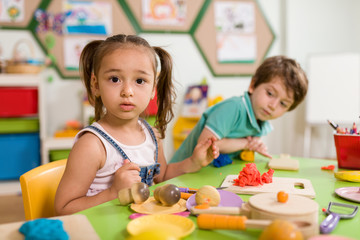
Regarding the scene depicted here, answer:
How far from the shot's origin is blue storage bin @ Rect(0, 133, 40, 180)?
2.29 metres

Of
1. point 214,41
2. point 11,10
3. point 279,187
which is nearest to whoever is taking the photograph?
point 279,187

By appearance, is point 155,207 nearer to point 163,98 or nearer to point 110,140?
point 110,140

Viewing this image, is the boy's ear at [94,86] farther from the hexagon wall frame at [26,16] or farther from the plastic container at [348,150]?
the hexagon wall frame at [26,16]

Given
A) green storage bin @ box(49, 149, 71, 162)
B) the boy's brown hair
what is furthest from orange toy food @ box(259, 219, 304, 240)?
green storage bin @ box(49, 149, 71, 162)

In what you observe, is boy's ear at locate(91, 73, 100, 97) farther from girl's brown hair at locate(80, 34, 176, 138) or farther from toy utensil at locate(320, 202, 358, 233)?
toy utensil at locate(320, 202, 358, 233)

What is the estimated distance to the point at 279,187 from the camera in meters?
0.68

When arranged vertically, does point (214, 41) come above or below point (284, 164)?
above

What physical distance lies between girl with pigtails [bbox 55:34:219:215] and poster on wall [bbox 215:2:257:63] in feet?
7.24

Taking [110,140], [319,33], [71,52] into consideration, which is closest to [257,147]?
[110,140]

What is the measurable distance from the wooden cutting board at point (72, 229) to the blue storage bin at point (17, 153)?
2.06m

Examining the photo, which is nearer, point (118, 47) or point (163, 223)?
point (163, 223)

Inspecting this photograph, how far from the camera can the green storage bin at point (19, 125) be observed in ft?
7.41

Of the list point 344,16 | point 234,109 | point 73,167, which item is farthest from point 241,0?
point 73,167

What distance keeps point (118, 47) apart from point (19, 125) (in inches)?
69.9
